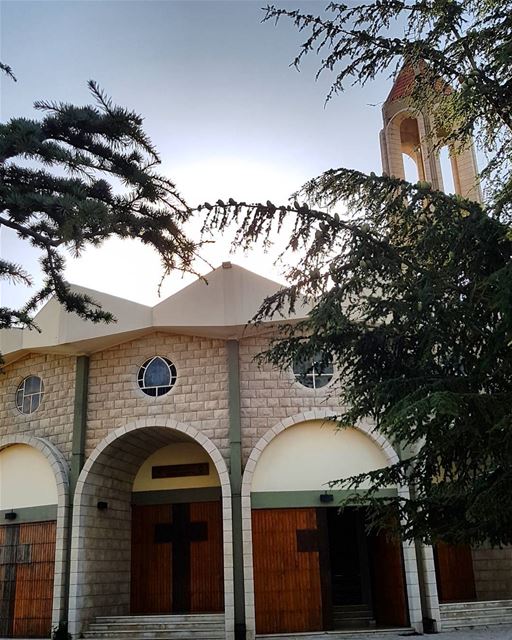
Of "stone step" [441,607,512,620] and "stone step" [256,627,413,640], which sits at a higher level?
"stone step" [441,607,512,620]

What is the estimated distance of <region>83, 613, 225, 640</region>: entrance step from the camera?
1140 centimetres

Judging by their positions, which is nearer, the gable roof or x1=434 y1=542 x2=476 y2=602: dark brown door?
the gable roof

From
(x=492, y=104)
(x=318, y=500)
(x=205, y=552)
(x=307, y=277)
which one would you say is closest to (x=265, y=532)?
(x=318, y=500)

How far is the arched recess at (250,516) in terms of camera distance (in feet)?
36.0

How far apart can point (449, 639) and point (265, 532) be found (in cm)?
333

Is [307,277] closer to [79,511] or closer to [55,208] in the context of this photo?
[55,208]

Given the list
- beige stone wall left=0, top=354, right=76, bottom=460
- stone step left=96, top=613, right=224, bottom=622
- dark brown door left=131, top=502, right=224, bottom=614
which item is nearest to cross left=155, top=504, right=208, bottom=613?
dark brown door left=131, top=502, right=224, bottom=614

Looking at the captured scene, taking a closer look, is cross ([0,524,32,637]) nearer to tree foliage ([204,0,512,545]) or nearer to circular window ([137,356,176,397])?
circular window ([137,356,176,397])

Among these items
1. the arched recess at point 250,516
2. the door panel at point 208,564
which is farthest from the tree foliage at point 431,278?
the door panel at point 208,564

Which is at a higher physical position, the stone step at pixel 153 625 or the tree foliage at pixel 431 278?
the tree foliage at pixel 431 278

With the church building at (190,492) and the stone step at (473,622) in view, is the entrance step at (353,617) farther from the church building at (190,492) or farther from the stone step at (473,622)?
the stone step at (473,622)

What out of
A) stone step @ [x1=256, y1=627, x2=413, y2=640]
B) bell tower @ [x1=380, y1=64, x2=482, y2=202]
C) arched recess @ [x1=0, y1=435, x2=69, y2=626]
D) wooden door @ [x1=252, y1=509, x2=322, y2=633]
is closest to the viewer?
stone step @ [x1=256, y1=627, x2=413, y2=640]

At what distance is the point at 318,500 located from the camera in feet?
38.4

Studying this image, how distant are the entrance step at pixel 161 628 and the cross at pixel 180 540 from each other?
1435 mm
